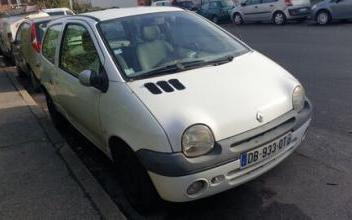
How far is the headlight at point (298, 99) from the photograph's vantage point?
3.95 m

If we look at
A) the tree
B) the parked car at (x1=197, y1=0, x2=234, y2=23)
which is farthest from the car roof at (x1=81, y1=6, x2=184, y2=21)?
the tree

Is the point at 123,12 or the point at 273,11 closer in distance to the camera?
the point at 123,12

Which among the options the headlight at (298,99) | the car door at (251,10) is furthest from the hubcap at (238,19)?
the headlight at (298,99)

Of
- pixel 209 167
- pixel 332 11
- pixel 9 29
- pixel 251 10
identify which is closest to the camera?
pixel 209 167

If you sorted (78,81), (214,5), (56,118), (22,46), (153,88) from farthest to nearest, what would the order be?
1. (214,5)
2. (22,46)
3. (56,118)
4. (78,81)
5. (153,88)

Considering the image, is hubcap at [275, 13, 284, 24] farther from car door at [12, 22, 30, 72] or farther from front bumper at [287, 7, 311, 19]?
car door at [12, 22, 30, 72]

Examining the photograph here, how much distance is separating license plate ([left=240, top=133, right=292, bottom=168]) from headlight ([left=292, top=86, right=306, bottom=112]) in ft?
0.96

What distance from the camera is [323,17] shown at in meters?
18.0

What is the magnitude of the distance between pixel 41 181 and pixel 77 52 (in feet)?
4.66

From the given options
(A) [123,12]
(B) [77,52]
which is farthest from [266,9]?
(B) [77,52]

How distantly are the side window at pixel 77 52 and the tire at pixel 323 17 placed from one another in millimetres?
14770

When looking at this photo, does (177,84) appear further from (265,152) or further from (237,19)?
(237,19)

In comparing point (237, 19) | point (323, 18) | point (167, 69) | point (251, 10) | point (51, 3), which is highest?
point (167, 69)

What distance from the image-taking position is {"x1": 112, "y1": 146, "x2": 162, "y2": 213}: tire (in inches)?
144
